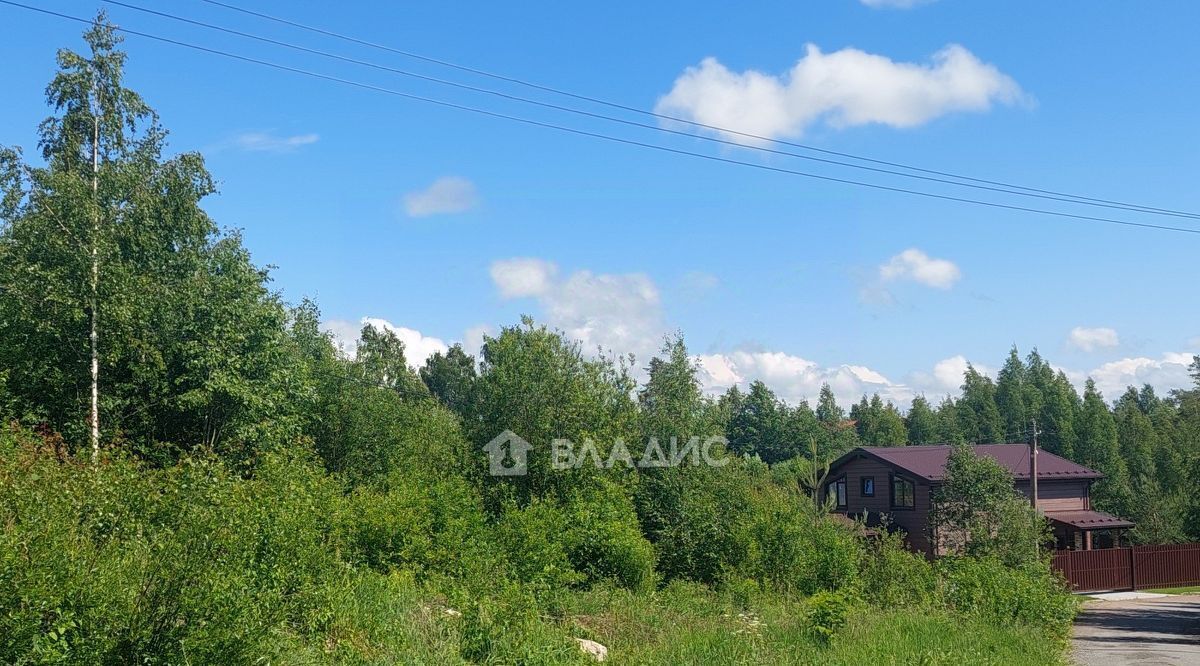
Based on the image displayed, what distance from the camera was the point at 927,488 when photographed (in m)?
37.4

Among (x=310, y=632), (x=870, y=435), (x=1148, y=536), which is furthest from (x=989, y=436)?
(x=310, y=632)

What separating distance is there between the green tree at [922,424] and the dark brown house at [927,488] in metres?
43.6

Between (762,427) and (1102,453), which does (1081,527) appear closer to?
(1102,453)

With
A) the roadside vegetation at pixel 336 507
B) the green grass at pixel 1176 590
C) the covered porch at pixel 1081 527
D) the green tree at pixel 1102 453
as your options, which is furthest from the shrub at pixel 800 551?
the green tree at pixel 1102 453

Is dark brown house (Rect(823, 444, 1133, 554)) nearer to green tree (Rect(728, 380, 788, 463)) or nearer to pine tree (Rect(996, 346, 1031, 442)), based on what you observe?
green tree (Rect(728, 380, 788, 463))

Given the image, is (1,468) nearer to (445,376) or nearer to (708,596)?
(708,596)

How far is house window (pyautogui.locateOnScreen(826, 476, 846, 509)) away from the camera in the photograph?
4166 cm

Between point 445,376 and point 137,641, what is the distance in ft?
258

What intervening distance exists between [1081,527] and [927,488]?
6.13 m

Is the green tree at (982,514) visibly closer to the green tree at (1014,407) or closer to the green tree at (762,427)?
the green tree at (762,427)

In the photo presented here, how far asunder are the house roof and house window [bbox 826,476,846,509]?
845 centimetres

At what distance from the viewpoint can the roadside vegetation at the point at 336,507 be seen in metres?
7.72

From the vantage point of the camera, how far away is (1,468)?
10.3 meters

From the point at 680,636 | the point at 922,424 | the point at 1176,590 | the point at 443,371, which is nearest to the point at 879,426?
the point at 922,424
